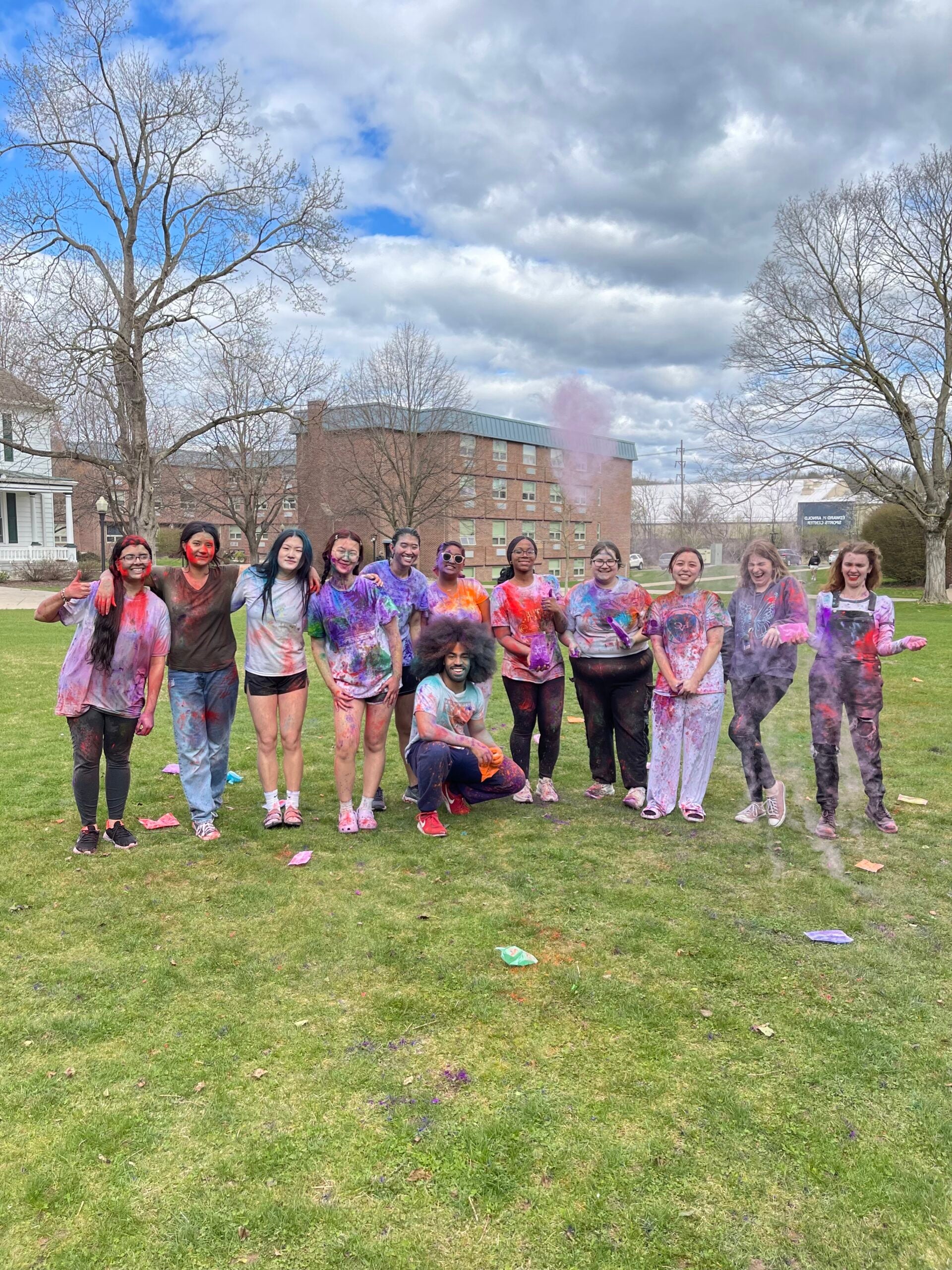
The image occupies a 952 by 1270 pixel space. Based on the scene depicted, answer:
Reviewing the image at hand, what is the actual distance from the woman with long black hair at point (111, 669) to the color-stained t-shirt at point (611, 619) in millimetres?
2631

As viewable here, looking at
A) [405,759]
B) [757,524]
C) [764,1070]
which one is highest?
[757,524]

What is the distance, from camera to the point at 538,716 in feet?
19.0

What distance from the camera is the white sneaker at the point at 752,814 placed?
212 inches

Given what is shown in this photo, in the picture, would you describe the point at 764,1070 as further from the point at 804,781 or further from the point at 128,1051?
the point at 804,781

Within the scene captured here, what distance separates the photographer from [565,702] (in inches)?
422

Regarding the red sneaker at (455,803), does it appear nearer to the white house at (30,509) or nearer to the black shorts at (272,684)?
the black shorts at (272,684)

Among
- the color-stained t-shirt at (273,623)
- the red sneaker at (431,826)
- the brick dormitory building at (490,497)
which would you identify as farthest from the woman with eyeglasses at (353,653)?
the brick dormitory building at (490,497)

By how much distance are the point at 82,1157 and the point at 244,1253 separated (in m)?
0.65

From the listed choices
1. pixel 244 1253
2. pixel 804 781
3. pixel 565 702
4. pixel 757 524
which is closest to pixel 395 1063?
pixel 244 1253

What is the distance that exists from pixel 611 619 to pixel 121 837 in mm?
3330

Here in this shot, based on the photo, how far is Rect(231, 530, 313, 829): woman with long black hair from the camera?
495 centimetres

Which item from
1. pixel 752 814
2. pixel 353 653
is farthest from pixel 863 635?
pixel 353 653

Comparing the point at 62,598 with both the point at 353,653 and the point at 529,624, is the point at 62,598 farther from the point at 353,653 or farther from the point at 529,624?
the point at 529,624

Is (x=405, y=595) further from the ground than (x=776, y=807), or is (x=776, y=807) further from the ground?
(x=405, y=595)
